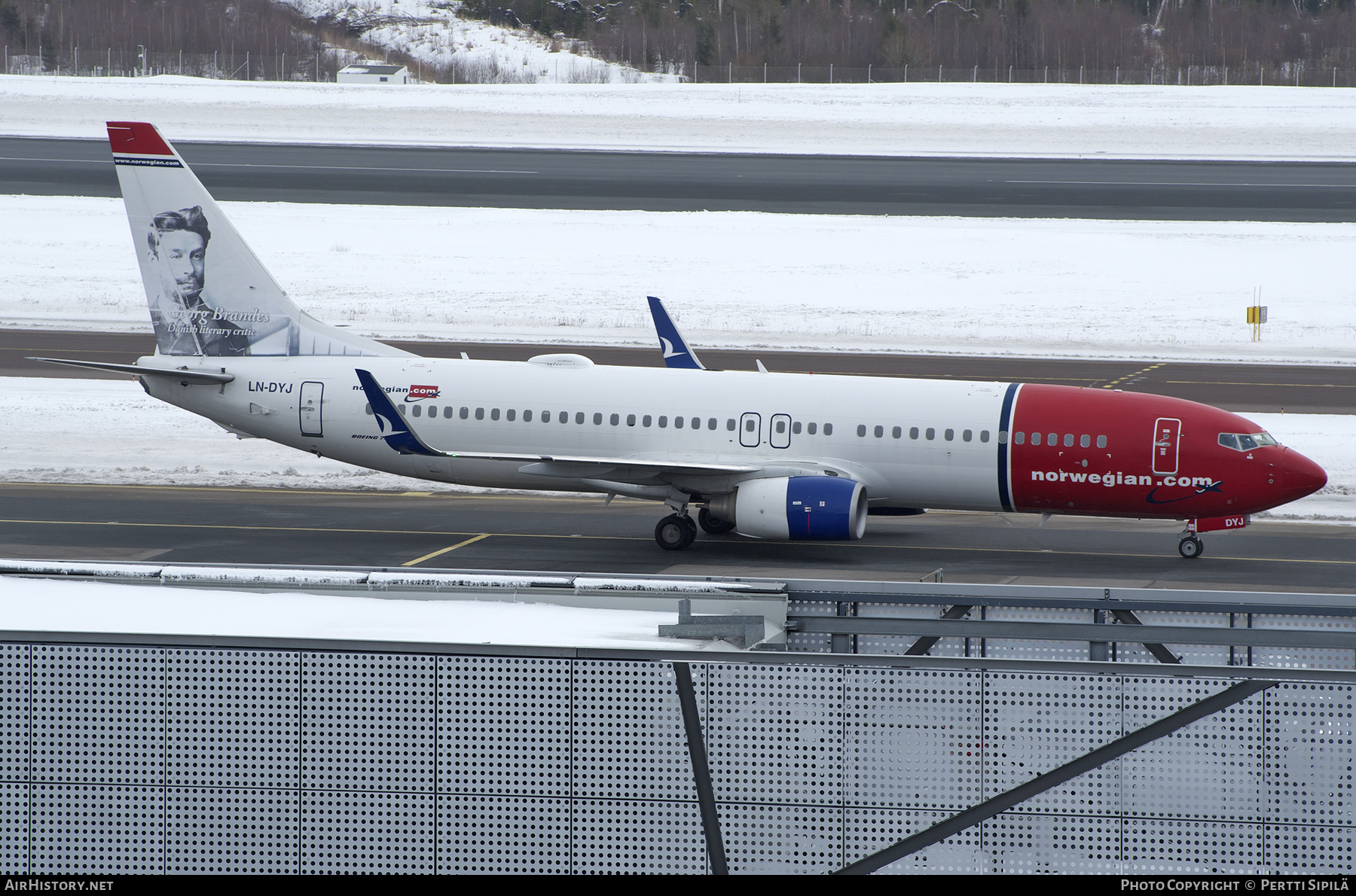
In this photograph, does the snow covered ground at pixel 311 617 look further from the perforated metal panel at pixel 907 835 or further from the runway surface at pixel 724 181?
the runway surface at pixel 724 181

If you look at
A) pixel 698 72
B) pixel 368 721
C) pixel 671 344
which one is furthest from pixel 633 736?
pixel 698 72

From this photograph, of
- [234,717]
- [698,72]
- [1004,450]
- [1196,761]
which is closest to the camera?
[1196,761]

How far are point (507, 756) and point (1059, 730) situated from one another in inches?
189

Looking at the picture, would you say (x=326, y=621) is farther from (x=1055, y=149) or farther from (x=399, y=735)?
(x=1055, y=149)

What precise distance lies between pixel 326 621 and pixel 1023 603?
7.46 m

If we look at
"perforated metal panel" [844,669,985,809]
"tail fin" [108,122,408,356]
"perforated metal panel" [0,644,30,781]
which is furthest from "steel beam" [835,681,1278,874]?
"tail fin" [108,122,408,356]

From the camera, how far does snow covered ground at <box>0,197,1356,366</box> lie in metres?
60.7

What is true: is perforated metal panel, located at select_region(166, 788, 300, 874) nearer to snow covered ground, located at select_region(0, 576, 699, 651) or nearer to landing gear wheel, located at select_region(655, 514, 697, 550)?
snow covered ground, located at select_region(0, 576, 699, 651)

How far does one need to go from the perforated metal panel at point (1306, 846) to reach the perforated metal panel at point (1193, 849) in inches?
4.7

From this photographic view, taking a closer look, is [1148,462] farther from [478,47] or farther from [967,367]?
[478,47]

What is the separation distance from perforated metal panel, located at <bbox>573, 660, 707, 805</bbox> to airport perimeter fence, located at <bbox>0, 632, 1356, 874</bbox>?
0.02 meters

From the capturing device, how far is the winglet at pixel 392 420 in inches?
1212

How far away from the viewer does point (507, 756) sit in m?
12.3

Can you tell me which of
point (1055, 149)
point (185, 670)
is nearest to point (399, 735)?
point (185, 670)
